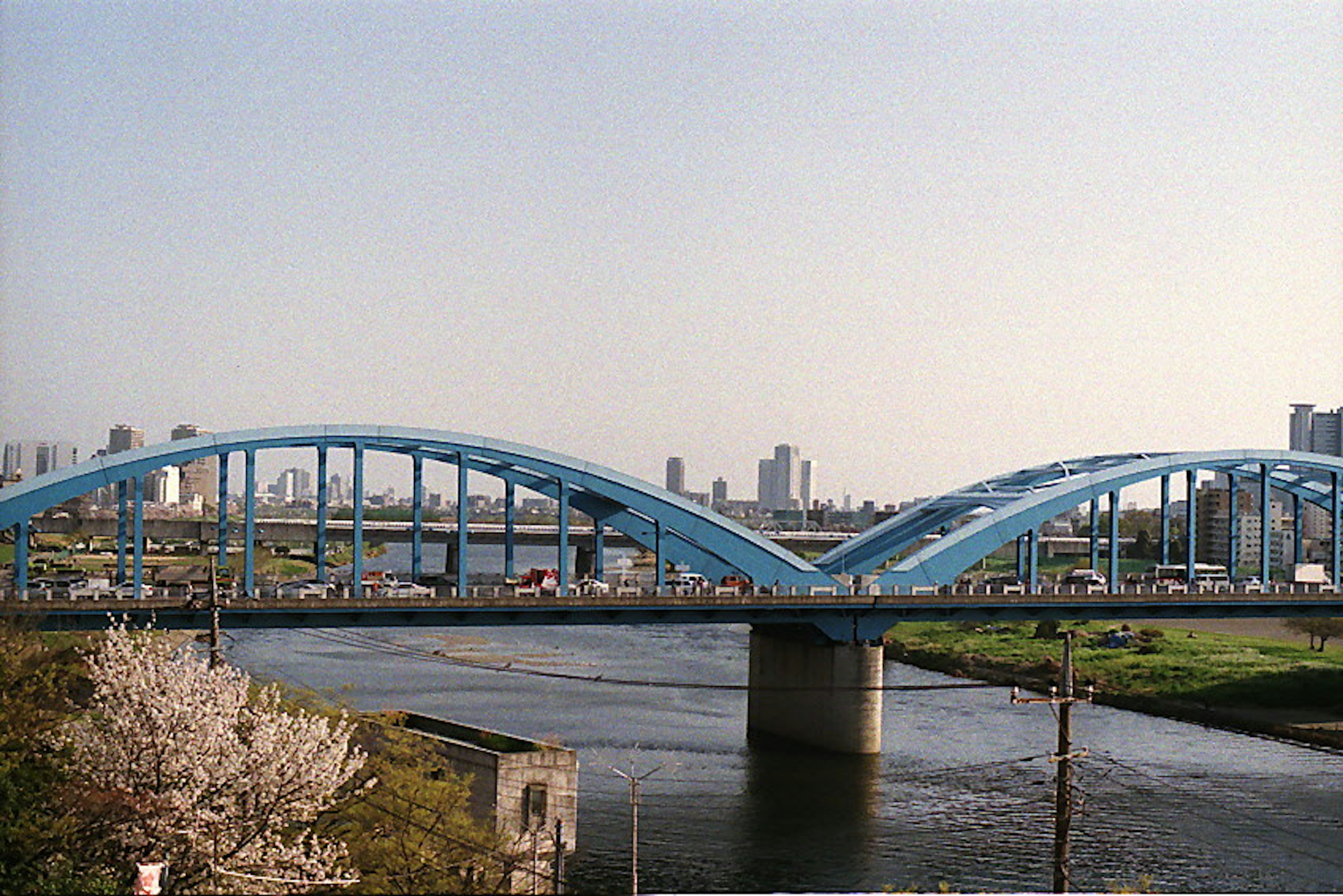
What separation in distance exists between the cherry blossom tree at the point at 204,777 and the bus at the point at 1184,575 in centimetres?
3947

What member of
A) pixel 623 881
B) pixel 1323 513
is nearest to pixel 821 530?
pixel 1323 513

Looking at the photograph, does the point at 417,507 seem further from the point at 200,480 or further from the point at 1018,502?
the point at 200,480

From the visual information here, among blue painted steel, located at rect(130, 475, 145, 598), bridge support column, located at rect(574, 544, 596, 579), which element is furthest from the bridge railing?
bridge support column, located at rect(574, 544, 596, 579)

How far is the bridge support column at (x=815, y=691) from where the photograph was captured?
46.7m

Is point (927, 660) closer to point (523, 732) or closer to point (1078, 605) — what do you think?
point (1078, 605)

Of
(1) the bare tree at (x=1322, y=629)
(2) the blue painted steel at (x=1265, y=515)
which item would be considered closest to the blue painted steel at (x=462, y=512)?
(2) the blue painted steel at (x=1265, y=515)

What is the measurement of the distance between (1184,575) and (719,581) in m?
35.0

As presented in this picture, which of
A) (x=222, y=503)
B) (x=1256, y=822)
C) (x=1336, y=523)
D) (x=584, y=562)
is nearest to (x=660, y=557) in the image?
(x=222, y=503)

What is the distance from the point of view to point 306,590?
1773 inches

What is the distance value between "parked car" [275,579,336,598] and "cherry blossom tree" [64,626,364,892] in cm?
1992

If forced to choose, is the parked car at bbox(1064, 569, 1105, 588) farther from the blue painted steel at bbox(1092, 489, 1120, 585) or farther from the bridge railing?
the bridge railing

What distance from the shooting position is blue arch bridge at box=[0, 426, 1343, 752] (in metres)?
42.4

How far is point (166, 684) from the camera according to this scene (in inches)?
886

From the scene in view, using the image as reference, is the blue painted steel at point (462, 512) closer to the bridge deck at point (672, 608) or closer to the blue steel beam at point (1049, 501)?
the bridge deck at point (672, 608)
